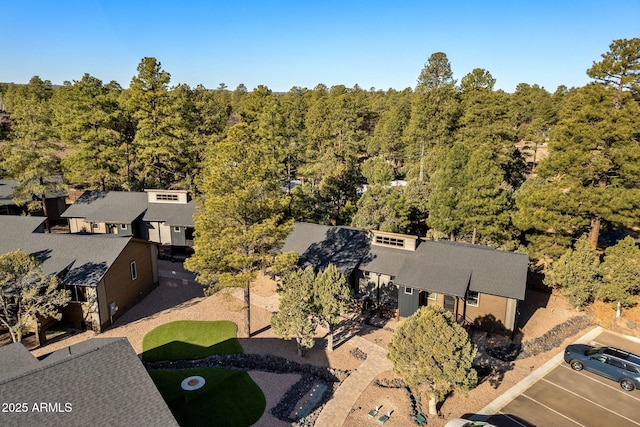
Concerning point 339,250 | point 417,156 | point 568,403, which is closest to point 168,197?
point 339,250

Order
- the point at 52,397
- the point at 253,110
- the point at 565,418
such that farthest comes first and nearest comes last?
1. the point at 253,110
2. the point at 565,418
3. the point at 52,397

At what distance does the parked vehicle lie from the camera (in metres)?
17.0

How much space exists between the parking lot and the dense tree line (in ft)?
37.4

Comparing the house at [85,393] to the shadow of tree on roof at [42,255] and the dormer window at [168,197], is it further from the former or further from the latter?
the dormer window at [168,197]

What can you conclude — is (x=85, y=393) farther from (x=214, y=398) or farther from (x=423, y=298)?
(x=423, y=298)

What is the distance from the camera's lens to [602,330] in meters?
22.1

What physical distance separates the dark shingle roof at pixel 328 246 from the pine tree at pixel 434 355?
29.4 ft

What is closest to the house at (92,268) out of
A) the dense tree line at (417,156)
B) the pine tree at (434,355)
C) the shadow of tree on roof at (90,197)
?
the dense tree line at (417,156)

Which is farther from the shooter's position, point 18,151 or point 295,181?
point 295,181

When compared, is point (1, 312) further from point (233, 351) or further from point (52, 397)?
point (52, 397)

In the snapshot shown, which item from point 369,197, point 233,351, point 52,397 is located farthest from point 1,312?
point 369,197

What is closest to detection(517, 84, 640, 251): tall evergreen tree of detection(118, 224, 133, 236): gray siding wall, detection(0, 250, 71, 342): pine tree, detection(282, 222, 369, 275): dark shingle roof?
detection(282, 222, 369, 275): dark shingle roof

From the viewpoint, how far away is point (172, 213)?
34219 millimetres

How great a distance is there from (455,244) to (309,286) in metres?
10.6
